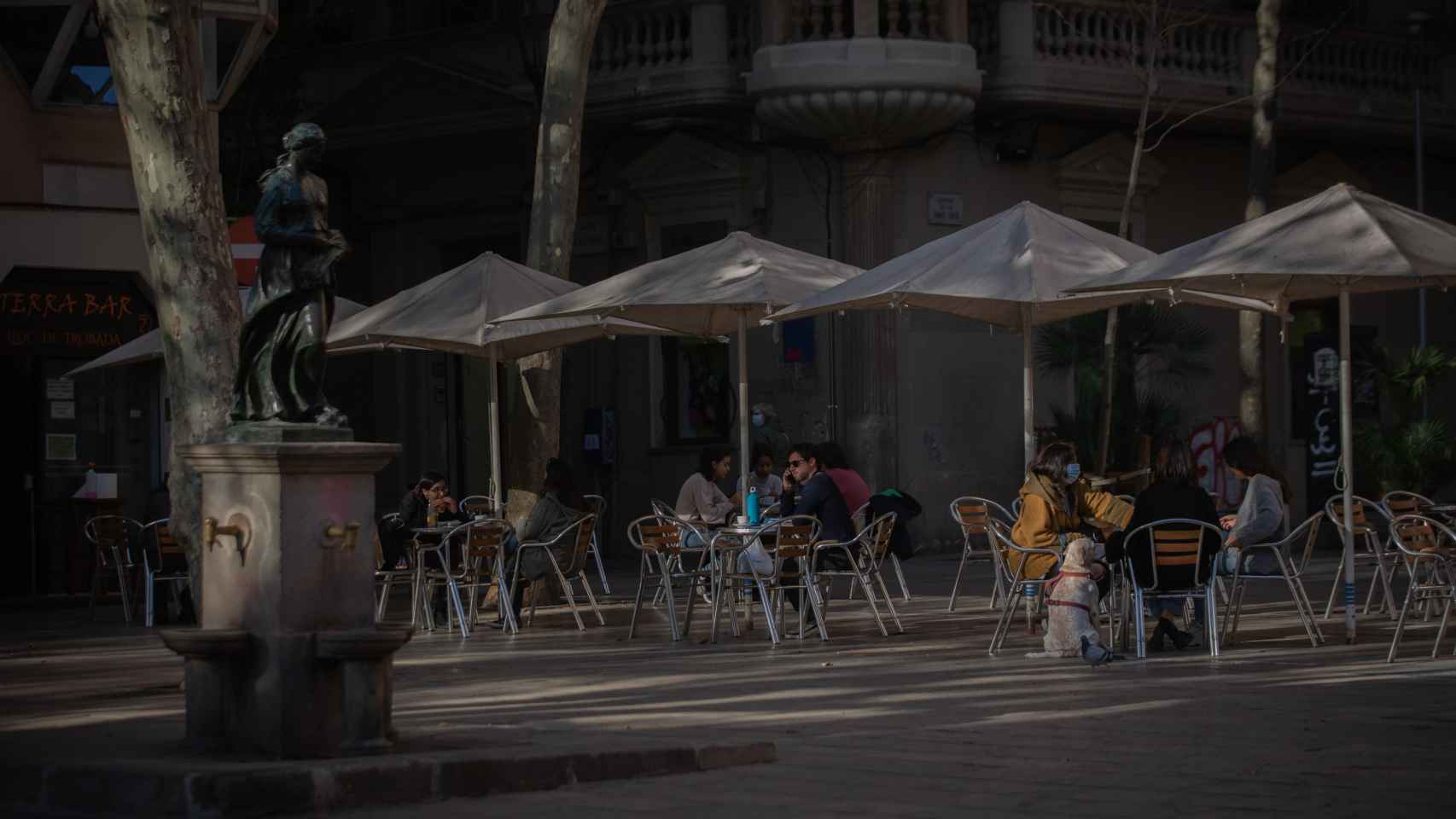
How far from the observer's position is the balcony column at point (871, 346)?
80.6 feet

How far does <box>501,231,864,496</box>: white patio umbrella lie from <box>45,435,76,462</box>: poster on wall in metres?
7.21

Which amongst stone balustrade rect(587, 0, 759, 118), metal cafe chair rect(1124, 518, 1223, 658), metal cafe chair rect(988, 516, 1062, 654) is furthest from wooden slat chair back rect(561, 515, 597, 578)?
stone balustrade rect(587, 0, 759, 118)

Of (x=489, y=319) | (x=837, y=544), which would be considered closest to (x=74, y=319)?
(x=489, y=319)

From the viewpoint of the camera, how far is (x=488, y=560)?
16.6 meters

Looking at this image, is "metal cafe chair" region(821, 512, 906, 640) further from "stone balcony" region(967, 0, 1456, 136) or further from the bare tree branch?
"stone balcony" region(967, 0, 1456, 136)

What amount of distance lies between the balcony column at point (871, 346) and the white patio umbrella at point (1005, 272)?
8584 mm

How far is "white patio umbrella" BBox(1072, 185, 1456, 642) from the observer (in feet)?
43.2

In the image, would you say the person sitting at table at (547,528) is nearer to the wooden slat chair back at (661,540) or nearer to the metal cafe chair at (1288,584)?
the wooden slat chair back at (661,540)

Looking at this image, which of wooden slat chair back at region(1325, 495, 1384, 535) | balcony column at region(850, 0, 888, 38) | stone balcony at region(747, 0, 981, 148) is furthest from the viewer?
balcony column at region(850, 0, 888, 38)

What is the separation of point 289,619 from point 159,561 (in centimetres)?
946

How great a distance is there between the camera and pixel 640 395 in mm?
27000

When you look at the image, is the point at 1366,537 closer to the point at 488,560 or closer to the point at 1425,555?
the point at 1425,555

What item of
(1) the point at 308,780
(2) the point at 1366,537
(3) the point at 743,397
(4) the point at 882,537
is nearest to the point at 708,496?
(3) the point at 743,397

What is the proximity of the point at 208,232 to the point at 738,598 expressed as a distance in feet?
19.0
